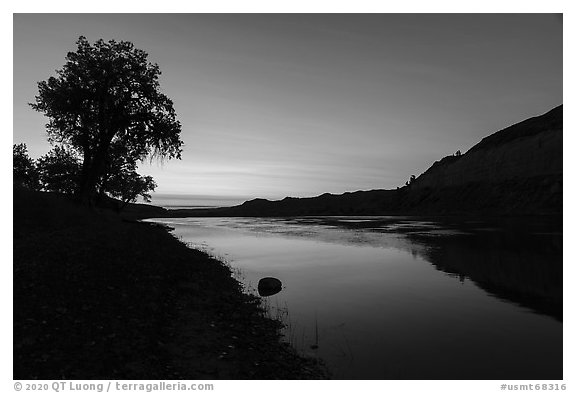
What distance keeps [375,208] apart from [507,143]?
Answer: 60.2m

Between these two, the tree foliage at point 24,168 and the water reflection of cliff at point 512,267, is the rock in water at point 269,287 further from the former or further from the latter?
the tree foliage at point 24,168

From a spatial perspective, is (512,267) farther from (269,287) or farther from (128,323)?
(128,323)

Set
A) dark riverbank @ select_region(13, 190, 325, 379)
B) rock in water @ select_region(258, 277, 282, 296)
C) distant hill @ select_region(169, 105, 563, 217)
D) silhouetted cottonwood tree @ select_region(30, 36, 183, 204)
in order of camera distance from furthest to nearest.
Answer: distant hill @ select_region(169, 105, 563, 217) → silhouetted cottonwood tree @ select_region(30, 36, 183, 204) → rock in water @ select_region(258, 277, 282, 296) → dark riverbank @ select_region(13, 190, 325, 379)

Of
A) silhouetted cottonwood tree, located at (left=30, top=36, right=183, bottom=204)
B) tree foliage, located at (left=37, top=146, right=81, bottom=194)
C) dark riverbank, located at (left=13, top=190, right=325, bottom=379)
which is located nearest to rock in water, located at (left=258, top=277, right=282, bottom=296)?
dark riverbank, located at (left=13, top=190, right=325, bottom=379)

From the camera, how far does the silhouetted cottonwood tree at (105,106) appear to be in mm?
31609

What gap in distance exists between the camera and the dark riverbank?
743cm

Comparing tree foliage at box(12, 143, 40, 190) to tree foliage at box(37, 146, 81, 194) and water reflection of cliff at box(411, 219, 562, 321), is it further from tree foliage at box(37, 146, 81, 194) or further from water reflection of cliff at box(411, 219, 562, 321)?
water reflection of cliff at box(411, 219, 562, 321)

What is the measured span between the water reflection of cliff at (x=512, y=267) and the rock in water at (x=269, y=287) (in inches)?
406

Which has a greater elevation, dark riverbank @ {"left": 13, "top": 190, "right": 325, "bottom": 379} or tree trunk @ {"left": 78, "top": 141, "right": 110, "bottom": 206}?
tree trunk @ {"left": 78, "top": 141, "right": 110, "bottom": 206}

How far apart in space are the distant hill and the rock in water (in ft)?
302

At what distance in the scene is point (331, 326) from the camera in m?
12.5

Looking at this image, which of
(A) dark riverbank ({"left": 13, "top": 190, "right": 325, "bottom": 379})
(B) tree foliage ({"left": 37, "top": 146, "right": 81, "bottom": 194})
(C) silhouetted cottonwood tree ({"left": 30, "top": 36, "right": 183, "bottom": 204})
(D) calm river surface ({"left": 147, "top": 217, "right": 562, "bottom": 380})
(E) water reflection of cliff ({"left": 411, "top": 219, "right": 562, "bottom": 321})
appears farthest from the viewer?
(B) tree foliage ({"left": 37, "top": 146, "right": 81, "bottom": 194})

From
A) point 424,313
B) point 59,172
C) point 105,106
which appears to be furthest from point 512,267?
point 59,172
